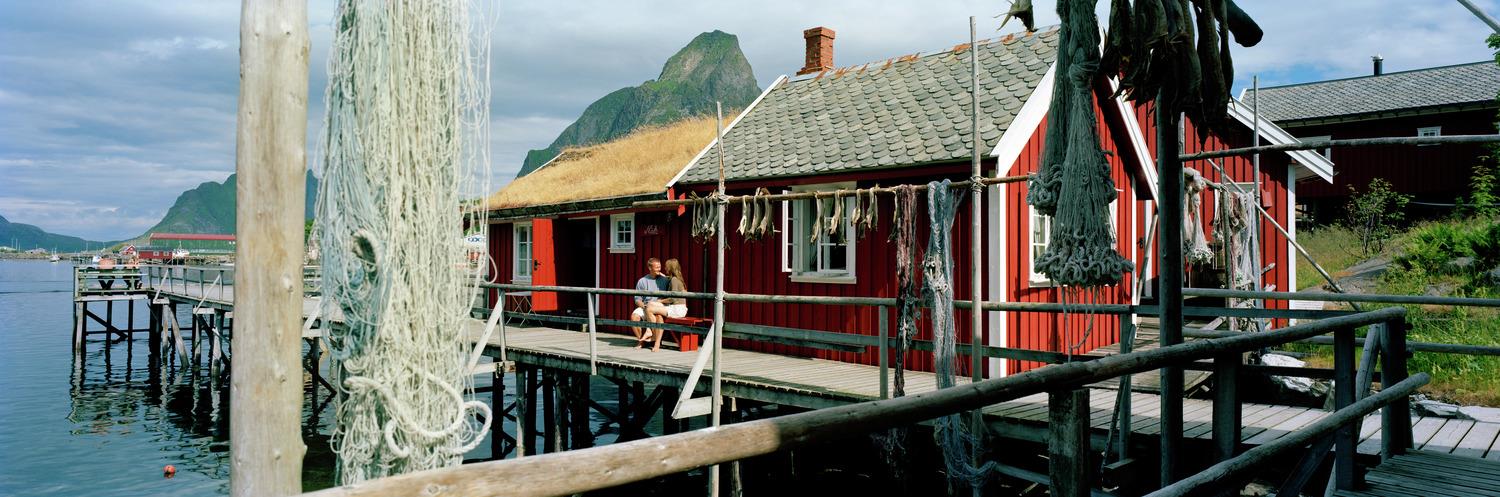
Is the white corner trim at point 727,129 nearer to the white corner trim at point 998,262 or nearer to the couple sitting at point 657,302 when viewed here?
the couple sitting at point 657,302

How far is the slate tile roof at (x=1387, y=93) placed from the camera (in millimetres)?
26781

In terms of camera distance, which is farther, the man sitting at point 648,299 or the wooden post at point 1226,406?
the man sitting at point 648,299

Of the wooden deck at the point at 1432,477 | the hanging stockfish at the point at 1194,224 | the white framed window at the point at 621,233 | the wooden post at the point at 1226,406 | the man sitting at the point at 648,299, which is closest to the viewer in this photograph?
the wooden post at the point at 1226,406

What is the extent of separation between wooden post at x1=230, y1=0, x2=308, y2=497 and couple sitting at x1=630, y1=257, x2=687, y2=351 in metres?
8.64

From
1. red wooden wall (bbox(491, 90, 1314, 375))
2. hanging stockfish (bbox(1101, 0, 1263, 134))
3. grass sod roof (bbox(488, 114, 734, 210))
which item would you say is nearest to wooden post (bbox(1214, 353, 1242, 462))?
hanging stockfish (bbox(1101, 0, 1263, 134))

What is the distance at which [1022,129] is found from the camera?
1008 centimetres

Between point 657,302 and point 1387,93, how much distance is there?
2814 centimetres

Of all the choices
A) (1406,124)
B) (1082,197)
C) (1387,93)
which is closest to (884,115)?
(1082,197)

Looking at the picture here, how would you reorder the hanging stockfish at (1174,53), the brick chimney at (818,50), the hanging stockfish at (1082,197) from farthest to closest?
the brick chimney at (818,50), the hanging stockfish at (1082,197), the hanging stockfish at (1174,53)

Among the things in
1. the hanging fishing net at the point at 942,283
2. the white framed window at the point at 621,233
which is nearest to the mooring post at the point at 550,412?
the white framed window at the point at 621,233

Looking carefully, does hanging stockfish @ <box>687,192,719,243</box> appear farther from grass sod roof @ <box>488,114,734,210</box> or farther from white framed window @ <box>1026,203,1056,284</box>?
grass sod roof @ <box>488,114,734,210</box>

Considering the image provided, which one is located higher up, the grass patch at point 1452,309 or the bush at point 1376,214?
the bush at point 1376,214

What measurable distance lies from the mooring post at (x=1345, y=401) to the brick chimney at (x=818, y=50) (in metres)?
11.7

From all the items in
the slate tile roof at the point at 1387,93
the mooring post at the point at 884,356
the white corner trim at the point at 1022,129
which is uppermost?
the slate tile roof at the point at 1387,93
